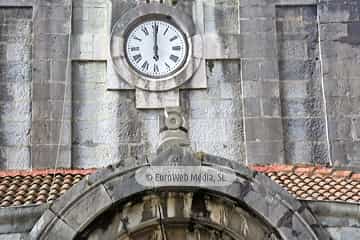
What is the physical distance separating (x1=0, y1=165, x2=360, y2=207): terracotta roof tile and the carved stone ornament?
2879mm

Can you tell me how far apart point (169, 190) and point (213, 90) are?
248 inches

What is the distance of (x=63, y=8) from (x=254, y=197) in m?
8.23

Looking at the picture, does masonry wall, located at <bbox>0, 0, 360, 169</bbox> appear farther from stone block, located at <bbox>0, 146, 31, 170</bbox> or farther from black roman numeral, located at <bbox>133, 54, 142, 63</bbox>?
black roman numeral, located at <bbox>133, 54, 142, 63</bbox>

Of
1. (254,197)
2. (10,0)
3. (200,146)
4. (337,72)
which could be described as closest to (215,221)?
(254,197)

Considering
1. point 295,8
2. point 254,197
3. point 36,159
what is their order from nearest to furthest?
1. point 254,197
2. point 36,159
3. point 295,8

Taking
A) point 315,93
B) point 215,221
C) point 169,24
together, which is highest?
point 169,24

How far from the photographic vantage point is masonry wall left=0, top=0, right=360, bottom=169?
78.9 feet

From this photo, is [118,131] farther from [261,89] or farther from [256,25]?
[256,25]

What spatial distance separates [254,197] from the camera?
18.5 meters

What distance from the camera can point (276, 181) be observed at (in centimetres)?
2106

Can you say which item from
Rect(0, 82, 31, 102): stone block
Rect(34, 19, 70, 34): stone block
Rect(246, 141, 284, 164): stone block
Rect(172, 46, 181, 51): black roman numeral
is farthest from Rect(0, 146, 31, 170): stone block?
Rect(246, 141, 284, 164): stone block

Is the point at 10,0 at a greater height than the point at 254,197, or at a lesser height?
greater

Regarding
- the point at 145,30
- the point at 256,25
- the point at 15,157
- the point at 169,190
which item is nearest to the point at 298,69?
the point at 256,25

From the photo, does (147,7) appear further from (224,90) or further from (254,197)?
(254,197)
